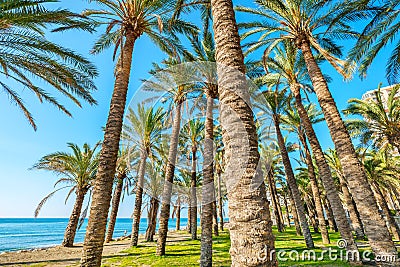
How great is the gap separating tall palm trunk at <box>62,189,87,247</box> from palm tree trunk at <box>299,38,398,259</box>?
18279 millimetres

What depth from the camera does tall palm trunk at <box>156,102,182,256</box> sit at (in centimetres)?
1152

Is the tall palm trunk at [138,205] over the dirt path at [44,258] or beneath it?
over

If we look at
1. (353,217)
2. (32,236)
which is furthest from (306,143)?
(32,236)

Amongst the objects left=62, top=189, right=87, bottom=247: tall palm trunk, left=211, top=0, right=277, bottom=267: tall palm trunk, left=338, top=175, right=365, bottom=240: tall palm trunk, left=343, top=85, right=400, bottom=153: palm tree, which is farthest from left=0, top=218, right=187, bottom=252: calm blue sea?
left=343, top=85, right=400, bottom=153: palm tree

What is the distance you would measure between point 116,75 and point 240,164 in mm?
6501

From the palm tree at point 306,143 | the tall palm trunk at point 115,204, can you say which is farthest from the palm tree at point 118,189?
the palm tree at point 306,143

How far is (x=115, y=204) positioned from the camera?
1930cm

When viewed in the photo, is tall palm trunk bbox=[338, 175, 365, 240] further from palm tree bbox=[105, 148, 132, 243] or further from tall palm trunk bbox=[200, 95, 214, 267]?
palm tree bbox=[105, 148, 132, 243]

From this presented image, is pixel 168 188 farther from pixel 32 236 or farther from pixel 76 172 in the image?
pixel 32 236

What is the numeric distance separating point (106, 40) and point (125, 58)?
12.4 feet

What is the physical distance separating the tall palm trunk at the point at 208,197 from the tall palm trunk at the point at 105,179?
4.14 metres

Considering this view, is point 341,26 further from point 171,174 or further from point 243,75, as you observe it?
point 171,174

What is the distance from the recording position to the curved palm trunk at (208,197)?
8.46m

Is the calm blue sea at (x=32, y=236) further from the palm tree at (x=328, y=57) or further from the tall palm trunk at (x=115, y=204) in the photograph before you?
the palm tree at (x=328, y=57)
